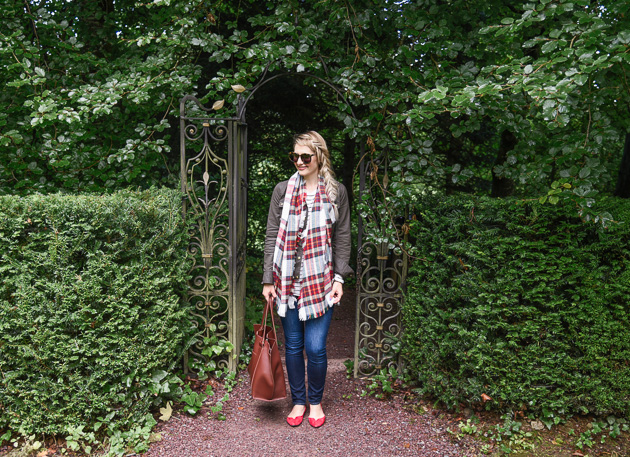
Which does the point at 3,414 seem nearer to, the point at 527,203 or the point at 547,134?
the point at 527,203

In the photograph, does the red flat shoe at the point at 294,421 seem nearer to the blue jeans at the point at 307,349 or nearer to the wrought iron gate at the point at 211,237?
the blue jeans at the point at 307,349

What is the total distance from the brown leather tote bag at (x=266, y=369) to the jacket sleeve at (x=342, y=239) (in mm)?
618

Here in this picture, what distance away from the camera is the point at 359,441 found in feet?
A: 10.6

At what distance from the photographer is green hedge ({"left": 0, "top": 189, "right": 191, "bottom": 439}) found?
2809 mm

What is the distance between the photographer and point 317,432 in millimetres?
3328

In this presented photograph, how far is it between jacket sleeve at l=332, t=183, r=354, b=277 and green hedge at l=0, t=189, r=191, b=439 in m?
1.43

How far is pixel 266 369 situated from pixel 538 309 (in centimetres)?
204

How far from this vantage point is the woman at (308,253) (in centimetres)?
312

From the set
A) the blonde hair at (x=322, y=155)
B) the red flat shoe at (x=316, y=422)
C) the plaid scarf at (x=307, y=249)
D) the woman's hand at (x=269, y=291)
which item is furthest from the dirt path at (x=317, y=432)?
the blonde hair at (x=322, y=155)

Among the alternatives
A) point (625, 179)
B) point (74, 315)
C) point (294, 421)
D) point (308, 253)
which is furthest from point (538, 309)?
point (74, 315)

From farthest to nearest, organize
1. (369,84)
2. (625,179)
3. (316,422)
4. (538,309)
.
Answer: (625,179) < (369,84) < (316,422) < (538,309)

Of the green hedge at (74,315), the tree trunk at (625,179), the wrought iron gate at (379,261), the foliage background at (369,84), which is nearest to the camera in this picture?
the foliage background at (369,84)

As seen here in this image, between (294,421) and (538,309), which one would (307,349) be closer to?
(294,421)

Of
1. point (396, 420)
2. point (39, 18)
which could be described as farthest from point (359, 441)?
point (39, 18)
